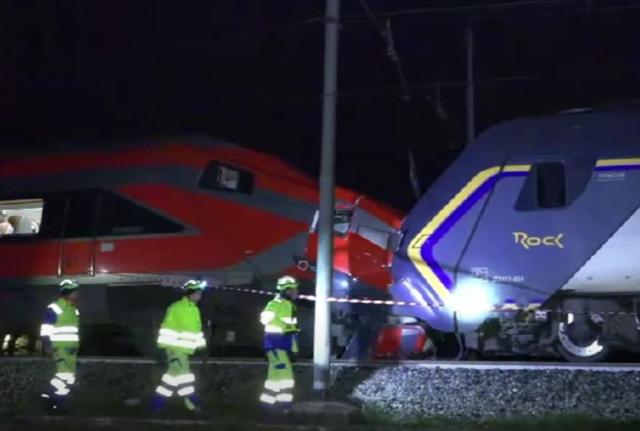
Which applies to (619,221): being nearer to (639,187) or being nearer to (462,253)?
(639,187)

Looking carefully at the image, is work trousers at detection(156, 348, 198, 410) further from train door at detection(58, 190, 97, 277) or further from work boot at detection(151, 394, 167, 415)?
train door at detection(58, 190, 97, 277)

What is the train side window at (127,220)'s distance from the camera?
1513cm

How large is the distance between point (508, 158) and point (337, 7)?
3.18 meters

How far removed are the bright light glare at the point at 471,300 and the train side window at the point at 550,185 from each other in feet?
4.52

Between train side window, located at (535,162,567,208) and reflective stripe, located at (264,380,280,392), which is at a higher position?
train side window, located at (535,162,567,208)

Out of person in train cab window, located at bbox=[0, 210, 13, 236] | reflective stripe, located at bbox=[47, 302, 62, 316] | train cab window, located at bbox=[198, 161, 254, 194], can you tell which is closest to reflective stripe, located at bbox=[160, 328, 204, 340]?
reflective stripe, located at bbox=[47, 302, 62, 316]

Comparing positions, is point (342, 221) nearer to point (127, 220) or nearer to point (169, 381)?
point (127, 220)

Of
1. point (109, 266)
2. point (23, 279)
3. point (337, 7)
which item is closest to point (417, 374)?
point (337, 7)

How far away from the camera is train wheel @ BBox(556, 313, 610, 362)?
481 inches

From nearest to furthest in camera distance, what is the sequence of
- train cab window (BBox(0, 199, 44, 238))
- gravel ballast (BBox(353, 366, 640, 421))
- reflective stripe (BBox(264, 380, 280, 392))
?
gravel ballast (BBox(353, 366, 640, 421)) < reflective stripe (BBox(264, 380, 280, 392)) < train cab window (BBox(0, 199, 44, 238))

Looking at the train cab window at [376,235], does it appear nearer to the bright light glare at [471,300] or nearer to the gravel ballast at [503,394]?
the bright light glare at [471,300]

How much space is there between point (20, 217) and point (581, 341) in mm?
10074

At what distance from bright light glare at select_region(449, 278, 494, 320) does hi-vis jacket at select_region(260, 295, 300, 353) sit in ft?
8.10

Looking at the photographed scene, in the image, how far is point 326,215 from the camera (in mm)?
11312
